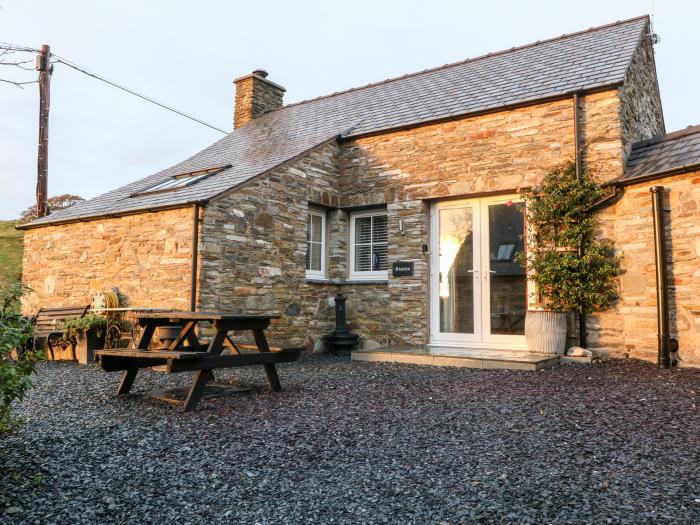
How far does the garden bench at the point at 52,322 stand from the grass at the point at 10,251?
5183 mm

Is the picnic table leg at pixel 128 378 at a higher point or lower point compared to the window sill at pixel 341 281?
lower

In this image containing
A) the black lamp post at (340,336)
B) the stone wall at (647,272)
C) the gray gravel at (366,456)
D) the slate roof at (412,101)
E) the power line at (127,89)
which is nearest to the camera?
the gray gravel at (366,456)

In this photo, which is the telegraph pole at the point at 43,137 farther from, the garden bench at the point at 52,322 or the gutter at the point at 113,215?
the garden bench at the point at 52,322

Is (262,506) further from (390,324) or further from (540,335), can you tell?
(390,324)

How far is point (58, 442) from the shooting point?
10.7ft

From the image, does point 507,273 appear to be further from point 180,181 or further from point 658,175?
point 180,181

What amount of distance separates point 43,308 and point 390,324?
6594mm

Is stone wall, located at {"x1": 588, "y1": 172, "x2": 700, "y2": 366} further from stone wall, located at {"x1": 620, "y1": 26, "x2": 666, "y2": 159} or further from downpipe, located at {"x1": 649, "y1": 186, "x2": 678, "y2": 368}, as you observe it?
stone wall, located at {"x1": 620, "y1": 26, "x2": 666, "y2": 159}

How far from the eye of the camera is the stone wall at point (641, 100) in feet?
24.6

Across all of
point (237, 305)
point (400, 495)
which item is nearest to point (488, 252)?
point (237, 305)

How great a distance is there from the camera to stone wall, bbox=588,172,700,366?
6164mm

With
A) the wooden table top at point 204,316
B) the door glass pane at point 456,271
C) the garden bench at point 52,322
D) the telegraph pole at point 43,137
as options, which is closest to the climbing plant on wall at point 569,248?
the door glass pane at point 456,271

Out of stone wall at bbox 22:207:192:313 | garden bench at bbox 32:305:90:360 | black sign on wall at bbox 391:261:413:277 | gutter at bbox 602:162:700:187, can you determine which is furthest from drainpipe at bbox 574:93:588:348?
garden bench at bbox 32:305:90:360

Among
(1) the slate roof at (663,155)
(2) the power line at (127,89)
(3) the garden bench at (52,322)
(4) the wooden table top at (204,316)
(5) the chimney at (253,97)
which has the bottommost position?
(3) the garden bench at (52,322)
